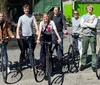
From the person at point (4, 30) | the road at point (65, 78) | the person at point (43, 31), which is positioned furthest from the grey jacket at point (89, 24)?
the person at point (4, 30)

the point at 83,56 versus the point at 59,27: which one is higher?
the point at 59,27

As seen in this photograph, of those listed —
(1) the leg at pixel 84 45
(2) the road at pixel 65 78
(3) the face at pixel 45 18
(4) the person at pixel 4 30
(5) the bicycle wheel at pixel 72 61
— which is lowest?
(2) the road at pixel 65 78

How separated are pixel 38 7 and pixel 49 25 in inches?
773

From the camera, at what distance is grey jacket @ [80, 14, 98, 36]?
8828 millimetres

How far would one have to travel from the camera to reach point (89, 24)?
8.83 meters

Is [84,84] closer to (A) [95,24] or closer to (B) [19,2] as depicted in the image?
(A) [95,24]

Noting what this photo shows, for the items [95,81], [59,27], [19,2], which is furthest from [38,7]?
[95,81]

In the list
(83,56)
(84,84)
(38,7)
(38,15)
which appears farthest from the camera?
(38,7)

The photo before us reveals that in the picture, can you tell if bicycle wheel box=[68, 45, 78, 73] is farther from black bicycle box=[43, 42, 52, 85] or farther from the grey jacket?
black bicycle box=[43, 42, 52, 85]

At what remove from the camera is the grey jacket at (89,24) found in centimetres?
883

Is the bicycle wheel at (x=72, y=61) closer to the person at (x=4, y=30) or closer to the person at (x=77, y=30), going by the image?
the person at (x=77, y=30)

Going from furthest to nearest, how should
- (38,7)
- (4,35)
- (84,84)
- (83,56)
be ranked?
(38,7) < (83,56) < (4,35) < (84,84)

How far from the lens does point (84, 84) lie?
26.5ft

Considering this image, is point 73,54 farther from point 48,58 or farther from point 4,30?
point 4,30
